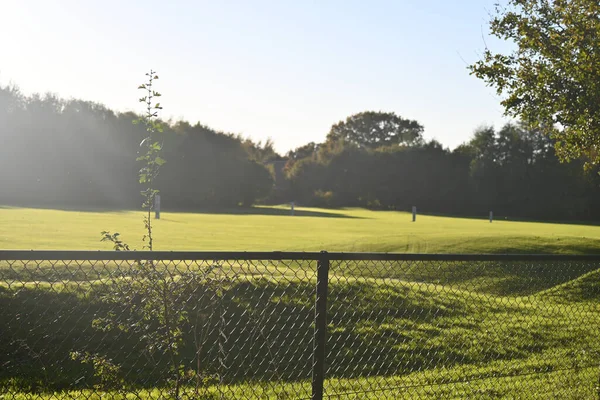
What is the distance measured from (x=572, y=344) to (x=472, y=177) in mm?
63777

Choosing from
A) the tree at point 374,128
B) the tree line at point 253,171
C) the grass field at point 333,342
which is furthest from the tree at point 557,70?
the tree at point 374,128

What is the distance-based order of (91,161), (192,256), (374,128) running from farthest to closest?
(374,128)
(91,161)
(192,256)

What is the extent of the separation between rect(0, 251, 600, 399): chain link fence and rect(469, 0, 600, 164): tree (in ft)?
21.5

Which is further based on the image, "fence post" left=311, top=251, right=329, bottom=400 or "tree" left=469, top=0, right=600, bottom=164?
"tree" left=469, top=0, right=600, bottom=164

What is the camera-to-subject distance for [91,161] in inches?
2306

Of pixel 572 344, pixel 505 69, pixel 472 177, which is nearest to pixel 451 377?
pixel 572 344

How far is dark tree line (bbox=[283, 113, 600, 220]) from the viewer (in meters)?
67.9

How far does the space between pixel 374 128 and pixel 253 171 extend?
1615 inches

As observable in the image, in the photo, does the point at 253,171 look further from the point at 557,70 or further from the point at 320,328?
the point at 320,328

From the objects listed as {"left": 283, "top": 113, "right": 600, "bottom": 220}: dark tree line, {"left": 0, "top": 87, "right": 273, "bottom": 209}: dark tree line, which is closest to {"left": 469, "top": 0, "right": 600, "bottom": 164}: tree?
{"left": 0, "top": 87, "right": 273, "bottom": 209}: dark tree line

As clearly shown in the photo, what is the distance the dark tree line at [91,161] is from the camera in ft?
185

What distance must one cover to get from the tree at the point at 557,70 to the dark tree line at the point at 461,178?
158 feet

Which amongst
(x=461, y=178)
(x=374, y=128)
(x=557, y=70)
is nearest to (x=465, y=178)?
(x=461, y=178)

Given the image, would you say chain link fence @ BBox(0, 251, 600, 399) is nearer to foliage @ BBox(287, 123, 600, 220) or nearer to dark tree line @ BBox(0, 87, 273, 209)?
dark tree line @ BBox(0, 87, 273, 209)
